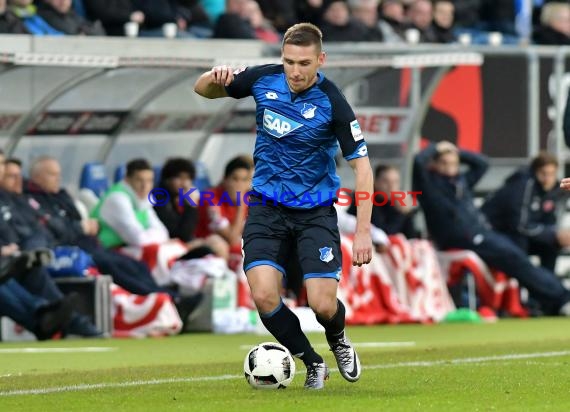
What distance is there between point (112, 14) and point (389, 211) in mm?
3616

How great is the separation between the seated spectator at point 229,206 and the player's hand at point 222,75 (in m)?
7.50

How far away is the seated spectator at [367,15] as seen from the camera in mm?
20625

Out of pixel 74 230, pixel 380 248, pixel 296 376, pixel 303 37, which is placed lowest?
pixel 296 376

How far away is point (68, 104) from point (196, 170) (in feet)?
5.34

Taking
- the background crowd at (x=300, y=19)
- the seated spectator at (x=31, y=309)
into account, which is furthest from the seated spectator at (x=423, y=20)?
the seated spectator at (x=31, y=309)

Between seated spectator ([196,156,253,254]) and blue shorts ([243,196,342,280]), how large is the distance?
7451 millimetres

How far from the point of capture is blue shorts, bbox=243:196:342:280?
→ 905 cm

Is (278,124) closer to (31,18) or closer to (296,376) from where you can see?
(296,376)

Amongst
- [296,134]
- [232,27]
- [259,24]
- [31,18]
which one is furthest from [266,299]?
[259,24]

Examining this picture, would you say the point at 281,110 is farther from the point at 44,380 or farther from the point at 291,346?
the point at 44,380

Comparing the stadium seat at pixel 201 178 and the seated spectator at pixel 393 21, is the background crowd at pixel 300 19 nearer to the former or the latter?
the seated spectator at pixel 393 21

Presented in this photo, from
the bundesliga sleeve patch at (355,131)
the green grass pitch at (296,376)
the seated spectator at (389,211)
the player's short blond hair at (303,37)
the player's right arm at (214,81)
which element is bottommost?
the green grass pitch at (296,376)

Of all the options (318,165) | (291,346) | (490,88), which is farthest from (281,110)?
(490,88)

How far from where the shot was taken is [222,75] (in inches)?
359
